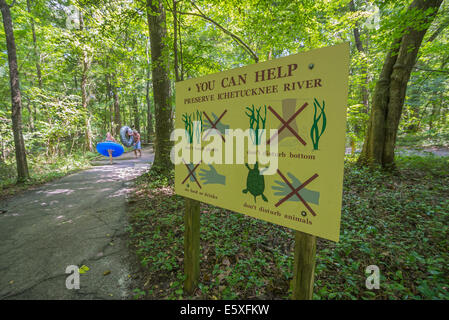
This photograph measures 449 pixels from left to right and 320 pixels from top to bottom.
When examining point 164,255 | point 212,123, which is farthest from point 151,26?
point 164,255

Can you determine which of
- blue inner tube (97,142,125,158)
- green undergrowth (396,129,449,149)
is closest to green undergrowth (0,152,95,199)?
blue inner tube (97,142,125,158)

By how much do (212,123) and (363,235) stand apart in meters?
2.99

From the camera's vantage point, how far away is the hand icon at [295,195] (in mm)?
1218

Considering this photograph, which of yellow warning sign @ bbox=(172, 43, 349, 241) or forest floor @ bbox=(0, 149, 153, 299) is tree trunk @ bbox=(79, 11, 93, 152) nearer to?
forest floor @ bbox=(0, 149, 153, 299)

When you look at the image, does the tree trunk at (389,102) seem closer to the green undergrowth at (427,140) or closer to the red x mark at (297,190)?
the red x mark at (297,190)

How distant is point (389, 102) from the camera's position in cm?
558

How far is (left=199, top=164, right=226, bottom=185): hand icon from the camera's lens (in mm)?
1759

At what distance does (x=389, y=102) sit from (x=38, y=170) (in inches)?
508

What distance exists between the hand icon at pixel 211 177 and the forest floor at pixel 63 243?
1.66 meters

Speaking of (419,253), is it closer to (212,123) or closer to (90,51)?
(212,123)

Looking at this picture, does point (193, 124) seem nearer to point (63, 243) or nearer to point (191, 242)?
point (191, 242)

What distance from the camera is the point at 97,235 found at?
3.41 m

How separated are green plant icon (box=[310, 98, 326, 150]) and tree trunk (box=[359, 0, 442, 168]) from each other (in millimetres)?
5964

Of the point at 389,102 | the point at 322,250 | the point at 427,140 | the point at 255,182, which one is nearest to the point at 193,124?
the point at 255,182
